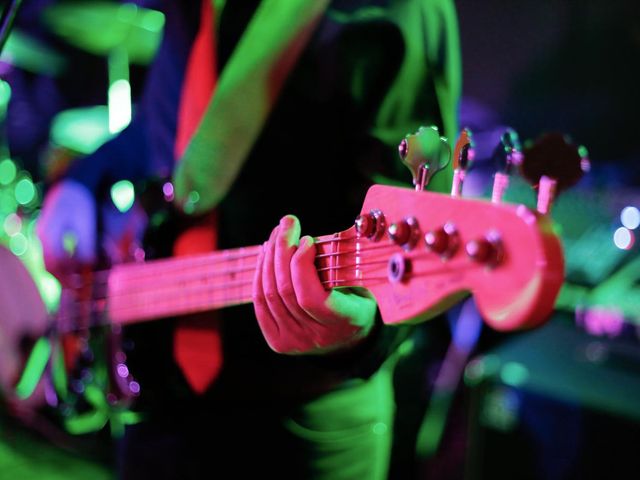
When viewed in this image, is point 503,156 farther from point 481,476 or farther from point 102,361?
point 102,361

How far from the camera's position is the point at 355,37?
0.80m

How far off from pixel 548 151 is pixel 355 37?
375 mm

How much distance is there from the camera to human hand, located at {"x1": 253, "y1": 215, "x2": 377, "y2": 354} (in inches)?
24.1

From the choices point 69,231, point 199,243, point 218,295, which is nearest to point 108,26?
point 69,231

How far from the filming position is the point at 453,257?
1.55ft

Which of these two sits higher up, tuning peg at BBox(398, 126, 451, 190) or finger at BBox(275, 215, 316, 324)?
tuning peg at BBox(398, 126, 451, 190)

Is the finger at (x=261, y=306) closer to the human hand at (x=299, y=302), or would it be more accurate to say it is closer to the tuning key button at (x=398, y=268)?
the human hand at (x=299, y=302)

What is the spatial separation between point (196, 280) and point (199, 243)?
0.27ft

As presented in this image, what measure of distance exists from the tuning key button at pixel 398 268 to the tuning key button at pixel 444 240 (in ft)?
0.12

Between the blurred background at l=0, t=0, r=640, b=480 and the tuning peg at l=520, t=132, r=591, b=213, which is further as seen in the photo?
the blurred background at l=0, t=0, r=640, b=480

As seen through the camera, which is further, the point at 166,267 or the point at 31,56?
the point at 31,56

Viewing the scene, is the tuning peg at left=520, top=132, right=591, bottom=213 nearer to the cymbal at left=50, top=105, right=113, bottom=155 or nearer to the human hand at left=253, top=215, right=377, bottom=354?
the human hand at left=253, top=215, right=377, bottom=354

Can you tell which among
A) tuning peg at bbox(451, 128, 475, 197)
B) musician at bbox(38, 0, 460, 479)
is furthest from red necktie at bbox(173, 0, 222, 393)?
tuning peg at bbox(451, 128, 475, 197)

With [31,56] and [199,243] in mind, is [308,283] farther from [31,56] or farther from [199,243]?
[31,56]
